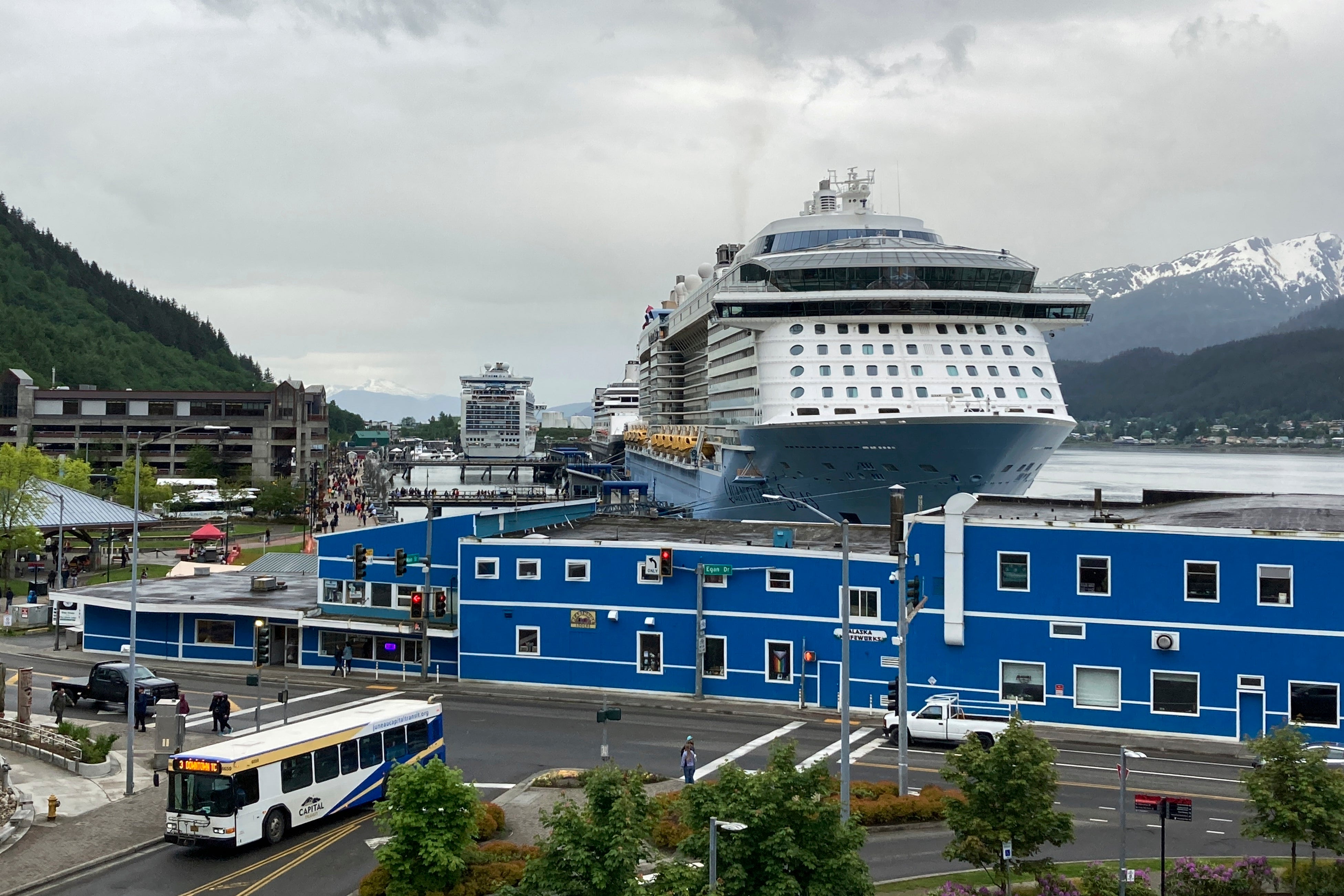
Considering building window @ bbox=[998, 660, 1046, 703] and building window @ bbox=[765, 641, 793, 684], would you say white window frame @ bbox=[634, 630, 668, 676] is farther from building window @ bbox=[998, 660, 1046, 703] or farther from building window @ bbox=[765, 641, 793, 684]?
building window @ bbox=[998, 660, 1046, 703]

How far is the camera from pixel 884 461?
46.7 meters

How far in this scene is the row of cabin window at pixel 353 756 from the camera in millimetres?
19578

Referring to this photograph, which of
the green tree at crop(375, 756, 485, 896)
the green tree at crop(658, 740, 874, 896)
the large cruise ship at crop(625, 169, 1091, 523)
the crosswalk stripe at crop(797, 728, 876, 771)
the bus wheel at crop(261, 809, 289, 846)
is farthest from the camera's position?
the large cruise ship at crop(625, 169, 1091, 523)

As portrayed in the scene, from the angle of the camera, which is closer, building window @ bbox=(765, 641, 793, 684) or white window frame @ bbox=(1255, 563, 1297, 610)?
white window frame @ bbox=(1255, 563, 1297, 610)

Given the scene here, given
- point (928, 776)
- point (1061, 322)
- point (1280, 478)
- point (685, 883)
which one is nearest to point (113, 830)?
point (685, 883)

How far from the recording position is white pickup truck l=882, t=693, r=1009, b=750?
25.6 m

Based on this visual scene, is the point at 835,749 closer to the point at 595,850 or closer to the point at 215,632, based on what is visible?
the point at 595,850

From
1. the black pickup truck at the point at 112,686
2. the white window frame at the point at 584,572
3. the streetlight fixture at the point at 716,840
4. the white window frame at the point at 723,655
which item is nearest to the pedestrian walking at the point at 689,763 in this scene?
the streetlight fixture at the point at 716,840

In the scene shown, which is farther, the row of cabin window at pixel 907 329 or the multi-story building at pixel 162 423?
the multi-story building at pixel 162 423

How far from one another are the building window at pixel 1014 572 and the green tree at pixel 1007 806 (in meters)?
13.8

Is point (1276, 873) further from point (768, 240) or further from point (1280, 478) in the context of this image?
point (1280, 478)

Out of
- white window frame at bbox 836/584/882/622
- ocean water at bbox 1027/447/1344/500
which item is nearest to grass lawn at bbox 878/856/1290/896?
white window frame at bbox 836/584/882/622

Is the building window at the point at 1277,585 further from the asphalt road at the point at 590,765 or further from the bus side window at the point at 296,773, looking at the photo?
the bus side window at the point at 296,773

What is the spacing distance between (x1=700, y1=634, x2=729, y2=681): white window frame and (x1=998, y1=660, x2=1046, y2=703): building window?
25.0 feet
